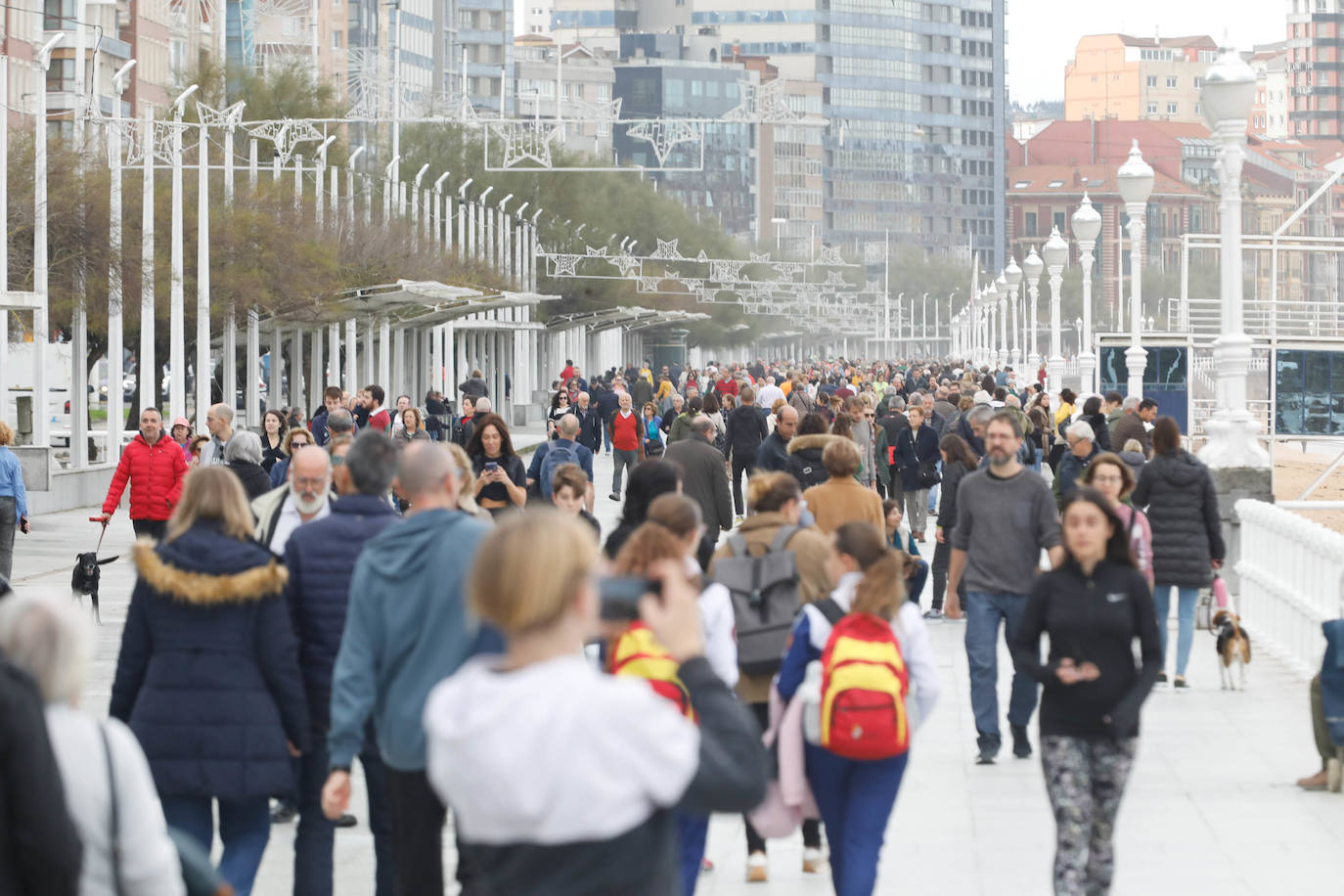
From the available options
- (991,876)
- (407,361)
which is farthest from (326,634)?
(407,361)

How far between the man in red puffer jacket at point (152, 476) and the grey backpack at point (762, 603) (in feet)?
29.7

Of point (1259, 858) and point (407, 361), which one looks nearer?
point (1259, 858)

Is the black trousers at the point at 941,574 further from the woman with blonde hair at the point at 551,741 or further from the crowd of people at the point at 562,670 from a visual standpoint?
the woman with blonde hair at the point at 551,741

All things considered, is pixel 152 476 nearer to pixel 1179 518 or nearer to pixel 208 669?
pixel 1179 518

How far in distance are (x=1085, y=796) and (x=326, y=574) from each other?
2386 mm

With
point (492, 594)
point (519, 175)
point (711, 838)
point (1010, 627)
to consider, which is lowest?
point (711, 838)

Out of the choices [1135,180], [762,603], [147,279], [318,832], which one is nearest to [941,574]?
[762,603]

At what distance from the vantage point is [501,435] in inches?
521

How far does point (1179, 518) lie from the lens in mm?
12805

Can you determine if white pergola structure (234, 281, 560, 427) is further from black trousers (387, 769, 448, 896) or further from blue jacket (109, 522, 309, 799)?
black trousers (387, 769, 448, 896)

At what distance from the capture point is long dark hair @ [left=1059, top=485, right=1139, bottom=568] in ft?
23.7

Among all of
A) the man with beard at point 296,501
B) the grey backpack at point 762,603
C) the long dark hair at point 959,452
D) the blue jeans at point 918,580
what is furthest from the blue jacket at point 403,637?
the long dark hair at point 959,452

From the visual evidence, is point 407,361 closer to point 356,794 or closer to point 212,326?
point 212,326

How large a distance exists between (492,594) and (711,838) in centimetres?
587
